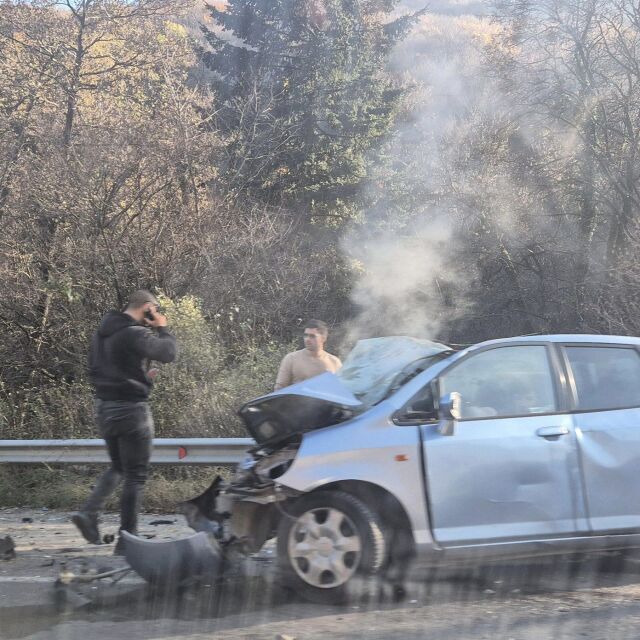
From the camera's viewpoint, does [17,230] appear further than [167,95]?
No

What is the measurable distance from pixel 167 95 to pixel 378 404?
960 cm

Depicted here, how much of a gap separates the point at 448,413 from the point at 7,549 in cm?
329

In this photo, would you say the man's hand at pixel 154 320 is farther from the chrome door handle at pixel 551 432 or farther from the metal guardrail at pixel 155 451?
the chrome door handle at pixel 551 432

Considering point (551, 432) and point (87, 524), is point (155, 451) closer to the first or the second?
point (87, 524)

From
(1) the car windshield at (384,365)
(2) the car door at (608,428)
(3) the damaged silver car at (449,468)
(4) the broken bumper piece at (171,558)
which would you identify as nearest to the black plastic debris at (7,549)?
(4) the broken bumper piece at (171,558)

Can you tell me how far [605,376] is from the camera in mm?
4824

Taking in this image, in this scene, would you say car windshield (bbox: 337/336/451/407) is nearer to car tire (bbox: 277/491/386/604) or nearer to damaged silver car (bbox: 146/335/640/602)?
damaged silver car (bbox: 146/335/640/602)

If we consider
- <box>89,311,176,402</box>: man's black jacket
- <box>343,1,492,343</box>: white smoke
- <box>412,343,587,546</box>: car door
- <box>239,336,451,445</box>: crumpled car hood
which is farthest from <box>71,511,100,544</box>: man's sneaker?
<box>343,1,492,343</box>: white smoke

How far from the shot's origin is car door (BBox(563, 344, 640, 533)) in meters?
4.50

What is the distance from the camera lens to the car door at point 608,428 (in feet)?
14.8

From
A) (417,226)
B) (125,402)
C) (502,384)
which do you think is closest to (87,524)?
(125,402)

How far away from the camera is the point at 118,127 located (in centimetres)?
1180

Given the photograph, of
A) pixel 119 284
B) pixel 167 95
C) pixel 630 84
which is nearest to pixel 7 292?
pixel 119 284

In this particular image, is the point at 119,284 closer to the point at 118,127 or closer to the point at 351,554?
the point at 118,127
